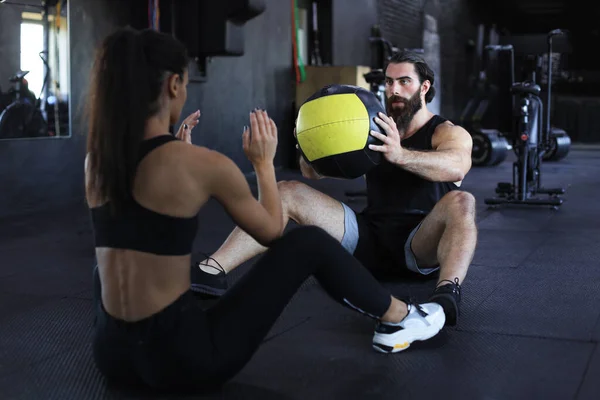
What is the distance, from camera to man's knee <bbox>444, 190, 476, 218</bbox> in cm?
247

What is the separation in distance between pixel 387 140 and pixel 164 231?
980 millimetres

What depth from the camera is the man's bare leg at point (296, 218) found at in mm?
2646

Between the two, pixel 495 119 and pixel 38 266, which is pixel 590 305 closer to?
pixel 38 266

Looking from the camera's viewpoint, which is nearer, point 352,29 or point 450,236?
point 450,236

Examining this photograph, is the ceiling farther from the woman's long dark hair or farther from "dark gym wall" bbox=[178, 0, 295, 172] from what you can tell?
the woman's long dark hair

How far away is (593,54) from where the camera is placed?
47.3 feet

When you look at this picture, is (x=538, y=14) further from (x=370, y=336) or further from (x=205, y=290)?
(x=370, y=336)

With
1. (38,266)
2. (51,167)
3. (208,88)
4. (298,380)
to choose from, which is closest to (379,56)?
(208,88)

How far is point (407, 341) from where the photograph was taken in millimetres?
2023

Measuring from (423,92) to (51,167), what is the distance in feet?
10.2

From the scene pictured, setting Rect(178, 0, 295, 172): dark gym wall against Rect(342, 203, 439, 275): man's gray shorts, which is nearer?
Rect(342, 203, 439, 275): man's gray shorts

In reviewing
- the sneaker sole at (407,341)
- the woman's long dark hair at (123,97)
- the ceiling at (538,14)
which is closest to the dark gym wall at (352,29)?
the ceiling at (538,14)

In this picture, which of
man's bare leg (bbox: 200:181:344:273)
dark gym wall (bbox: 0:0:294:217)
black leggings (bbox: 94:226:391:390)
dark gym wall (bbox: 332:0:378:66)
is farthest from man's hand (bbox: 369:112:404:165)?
dark gym wall (bbox: 332:0:378:66)

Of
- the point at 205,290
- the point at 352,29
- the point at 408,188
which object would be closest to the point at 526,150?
the point at 408,188
